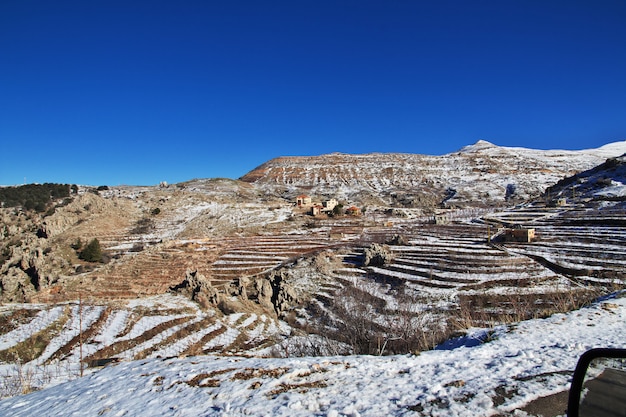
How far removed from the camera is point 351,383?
15.2 feet

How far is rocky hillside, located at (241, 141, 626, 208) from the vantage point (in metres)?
84.4

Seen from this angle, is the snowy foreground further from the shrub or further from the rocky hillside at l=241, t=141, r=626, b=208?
the rocky hillside at l=241, t=141, r=626, b=208

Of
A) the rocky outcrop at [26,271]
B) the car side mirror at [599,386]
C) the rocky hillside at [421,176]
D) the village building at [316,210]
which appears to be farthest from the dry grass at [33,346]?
the rocky hillside at [421,176]

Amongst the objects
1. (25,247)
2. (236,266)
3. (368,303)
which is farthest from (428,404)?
(25,247)

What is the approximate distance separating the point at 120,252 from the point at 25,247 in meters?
8.49

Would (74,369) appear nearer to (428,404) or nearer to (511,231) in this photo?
(428,404)

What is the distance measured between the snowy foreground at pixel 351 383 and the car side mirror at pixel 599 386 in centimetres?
184

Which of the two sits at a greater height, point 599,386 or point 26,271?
point 599,386

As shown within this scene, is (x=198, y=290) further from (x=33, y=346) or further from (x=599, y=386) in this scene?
(x=599, y=386)

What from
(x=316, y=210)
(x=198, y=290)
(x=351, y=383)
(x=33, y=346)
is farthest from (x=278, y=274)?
(x=316, y=210)

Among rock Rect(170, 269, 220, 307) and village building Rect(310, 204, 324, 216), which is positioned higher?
village building Rect(310, 204, 324, 216)

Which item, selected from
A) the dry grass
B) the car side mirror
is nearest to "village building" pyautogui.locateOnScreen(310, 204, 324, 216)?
the dry grass

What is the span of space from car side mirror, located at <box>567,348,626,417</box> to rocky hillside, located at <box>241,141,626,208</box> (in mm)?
78274

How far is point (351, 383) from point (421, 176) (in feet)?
356
